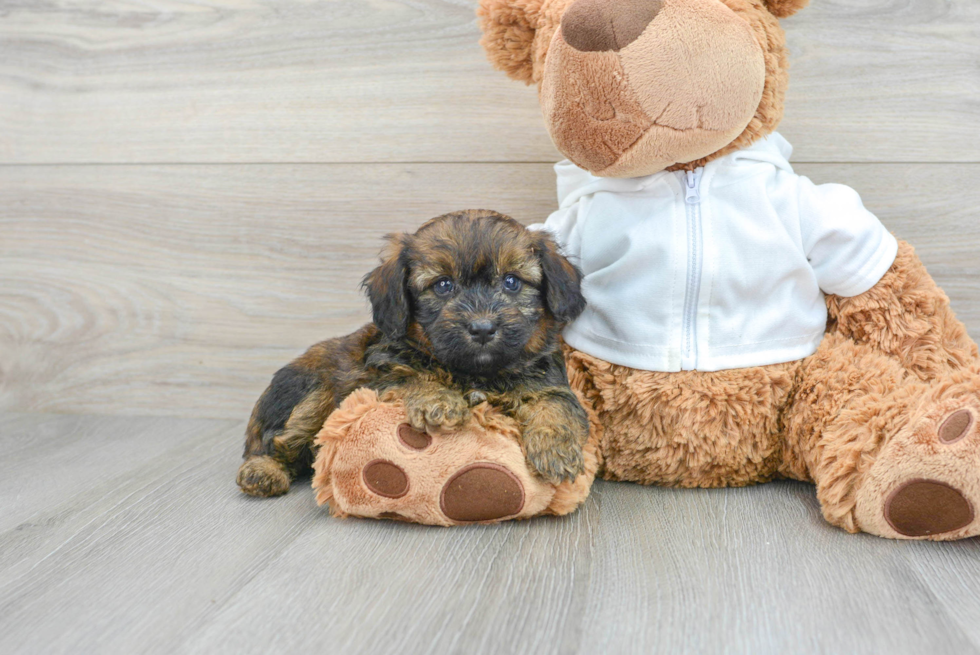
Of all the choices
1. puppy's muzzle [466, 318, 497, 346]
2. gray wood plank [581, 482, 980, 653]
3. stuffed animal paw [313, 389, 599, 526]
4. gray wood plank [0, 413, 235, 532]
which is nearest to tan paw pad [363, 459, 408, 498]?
stuffed animal paw [313, 389, 599, 526]

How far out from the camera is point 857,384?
170 cm

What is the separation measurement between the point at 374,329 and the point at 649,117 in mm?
873

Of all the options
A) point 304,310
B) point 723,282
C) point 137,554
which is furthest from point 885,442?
point 304,310

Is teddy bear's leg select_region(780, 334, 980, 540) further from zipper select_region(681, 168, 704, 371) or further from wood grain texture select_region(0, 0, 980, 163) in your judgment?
wood grain texture select_region(0, 0, 980, 163)

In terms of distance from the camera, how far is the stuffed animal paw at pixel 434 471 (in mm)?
1604

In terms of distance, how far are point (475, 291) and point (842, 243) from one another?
888 mm

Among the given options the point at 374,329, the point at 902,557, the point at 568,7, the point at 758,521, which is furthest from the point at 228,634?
the point at 568,7

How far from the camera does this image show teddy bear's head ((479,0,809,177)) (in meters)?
1.54

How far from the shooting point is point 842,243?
1.80 m

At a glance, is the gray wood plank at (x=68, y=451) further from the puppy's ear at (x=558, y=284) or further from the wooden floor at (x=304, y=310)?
the puppy's ear at (x=558, y=284)

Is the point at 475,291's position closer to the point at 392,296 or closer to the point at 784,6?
the point at 392,296

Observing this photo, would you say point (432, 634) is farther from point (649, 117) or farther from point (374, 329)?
point (649, 117)

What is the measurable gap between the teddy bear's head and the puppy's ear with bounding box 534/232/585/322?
0.71ft

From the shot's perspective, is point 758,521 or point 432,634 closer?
point 432,634
